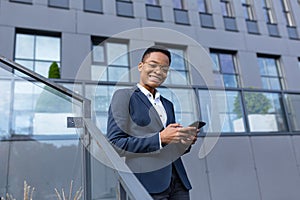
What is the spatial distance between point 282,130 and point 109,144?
4345 mm

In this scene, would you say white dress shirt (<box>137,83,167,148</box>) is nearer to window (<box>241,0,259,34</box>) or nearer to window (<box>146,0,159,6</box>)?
window (<box>146,0,159,6</box>)

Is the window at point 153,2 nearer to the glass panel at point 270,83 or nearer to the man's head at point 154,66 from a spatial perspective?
the glass panel at point 270,83

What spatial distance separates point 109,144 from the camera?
3.95 ft

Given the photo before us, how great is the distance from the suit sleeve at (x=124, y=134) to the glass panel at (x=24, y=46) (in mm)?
→ 6223

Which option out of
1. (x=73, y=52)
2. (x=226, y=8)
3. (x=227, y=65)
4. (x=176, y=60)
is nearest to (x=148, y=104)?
(x=176, y=60)

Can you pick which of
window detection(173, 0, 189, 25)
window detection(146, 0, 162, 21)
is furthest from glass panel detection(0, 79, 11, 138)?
window detection(173, 0, 189, 25)

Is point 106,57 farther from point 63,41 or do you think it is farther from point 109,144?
point 109,144

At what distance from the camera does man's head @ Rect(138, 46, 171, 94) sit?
1.21m

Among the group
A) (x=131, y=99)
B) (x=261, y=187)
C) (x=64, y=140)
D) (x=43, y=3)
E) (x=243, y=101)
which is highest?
(x=43, y=3)

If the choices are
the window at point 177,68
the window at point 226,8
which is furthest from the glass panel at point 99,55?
the window at point 226,8

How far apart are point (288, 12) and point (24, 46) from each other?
9.46m

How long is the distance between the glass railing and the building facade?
0.04 metres

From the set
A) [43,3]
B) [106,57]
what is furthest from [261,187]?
[43,3]

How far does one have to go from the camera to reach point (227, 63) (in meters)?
8.74
